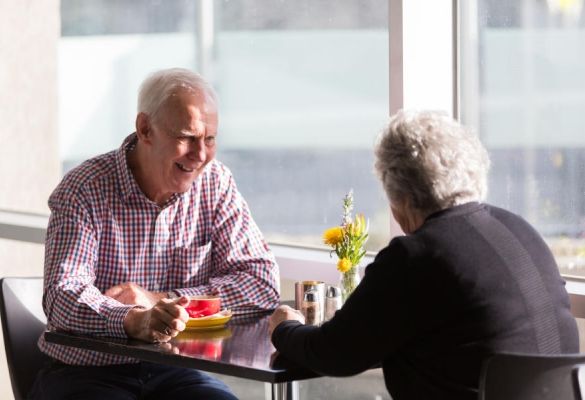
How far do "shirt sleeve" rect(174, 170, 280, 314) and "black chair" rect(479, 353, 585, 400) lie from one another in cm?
97

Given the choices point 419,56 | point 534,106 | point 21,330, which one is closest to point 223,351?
point 21,330

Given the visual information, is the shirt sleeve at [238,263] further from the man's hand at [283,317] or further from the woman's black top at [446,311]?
the woman's black top at [446,311]

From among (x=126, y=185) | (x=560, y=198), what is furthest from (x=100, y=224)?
(x=560, y=198)

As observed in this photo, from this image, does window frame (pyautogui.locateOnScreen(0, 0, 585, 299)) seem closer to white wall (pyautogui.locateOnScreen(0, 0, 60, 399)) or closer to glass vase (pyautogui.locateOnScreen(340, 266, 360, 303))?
glass vase (pyautogui.locateOnScreen(340, 266, 360, 303))

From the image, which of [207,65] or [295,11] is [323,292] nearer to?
[295,11]

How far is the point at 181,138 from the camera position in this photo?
2461mm

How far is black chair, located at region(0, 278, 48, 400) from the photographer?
259 cm

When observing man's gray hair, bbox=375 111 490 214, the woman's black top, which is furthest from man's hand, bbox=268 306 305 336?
man's gray hair, bbox=375 111 490 214

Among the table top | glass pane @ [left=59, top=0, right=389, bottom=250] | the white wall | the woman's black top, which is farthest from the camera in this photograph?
the white wall

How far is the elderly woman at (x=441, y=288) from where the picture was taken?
1.67 m

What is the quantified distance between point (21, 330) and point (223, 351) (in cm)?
87

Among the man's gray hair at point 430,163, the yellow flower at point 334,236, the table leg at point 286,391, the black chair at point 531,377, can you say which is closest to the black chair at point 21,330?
the table leg at point 286,391

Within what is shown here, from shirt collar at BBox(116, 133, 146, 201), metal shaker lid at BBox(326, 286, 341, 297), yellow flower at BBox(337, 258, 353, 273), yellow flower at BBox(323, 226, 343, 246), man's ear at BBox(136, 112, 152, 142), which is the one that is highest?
man's ear at BBox(136, 112, 152, 142)

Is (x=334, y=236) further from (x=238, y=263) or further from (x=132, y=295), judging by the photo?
(x=132, y=295)
